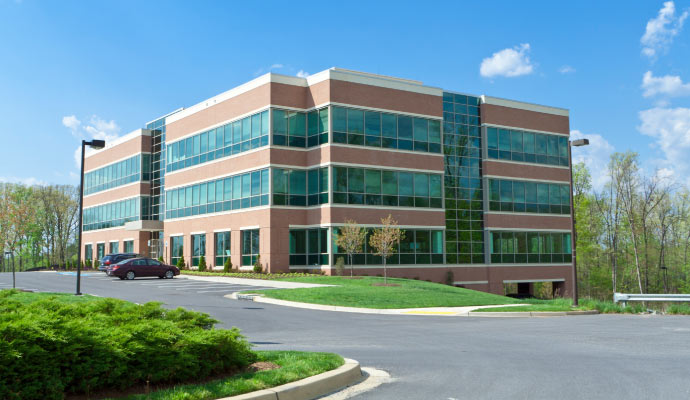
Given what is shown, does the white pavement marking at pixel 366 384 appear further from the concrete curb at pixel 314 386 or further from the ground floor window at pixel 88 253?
the ground floor window at pixel 88 253

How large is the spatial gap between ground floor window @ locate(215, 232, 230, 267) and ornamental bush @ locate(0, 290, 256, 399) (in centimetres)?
3363

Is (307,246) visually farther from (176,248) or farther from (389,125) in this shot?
(176,248)

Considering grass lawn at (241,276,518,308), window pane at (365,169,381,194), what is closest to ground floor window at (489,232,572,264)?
window pane at (365,169,381,194)

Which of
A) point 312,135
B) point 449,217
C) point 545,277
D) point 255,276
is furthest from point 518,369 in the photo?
point 545,277

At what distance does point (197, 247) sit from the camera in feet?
150

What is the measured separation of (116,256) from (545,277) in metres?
32.6

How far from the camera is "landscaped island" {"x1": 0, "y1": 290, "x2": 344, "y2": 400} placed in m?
6.21

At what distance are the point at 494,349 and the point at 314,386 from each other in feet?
18.0

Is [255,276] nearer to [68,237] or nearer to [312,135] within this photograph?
[312,135]

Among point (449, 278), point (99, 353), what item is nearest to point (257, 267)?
point (449, 278)

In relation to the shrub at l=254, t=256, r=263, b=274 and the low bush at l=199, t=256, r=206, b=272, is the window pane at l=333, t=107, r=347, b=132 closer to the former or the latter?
the shrub at l=254, t=256, r=263, b=274

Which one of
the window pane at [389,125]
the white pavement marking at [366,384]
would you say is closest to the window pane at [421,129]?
the window pane at [389,125]

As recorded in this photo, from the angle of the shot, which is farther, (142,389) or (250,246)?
(250,246)

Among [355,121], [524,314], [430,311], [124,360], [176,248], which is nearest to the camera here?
[124,360]
